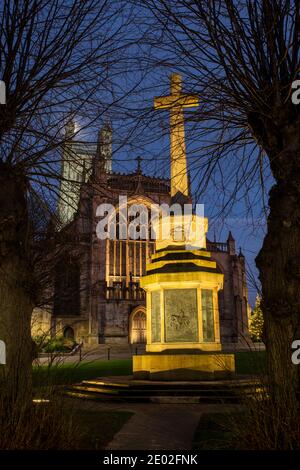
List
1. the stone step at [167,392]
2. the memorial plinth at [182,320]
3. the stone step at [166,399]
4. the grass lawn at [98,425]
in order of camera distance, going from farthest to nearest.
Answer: the memorial plinth at [182,320] → the stone step at [167,392] → the stone step at [166,399] → the grass lawn at [98,425]

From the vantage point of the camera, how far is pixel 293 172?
3953 mm

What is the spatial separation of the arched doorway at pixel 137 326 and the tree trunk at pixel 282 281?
3734cm

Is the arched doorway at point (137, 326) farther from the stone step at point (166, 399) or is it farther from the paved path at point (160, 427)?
the paved path at point (160, 427)

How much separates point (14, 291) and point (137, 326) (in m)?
37.6

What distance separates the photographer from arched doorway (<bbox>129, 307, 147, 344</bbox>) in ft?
132

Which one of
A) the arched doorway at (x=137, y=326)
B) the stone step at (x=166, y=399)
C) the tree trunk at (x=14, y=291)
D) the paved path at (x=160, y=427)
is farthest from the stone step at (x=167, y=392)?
the arched doorway at (x=137, y=326)

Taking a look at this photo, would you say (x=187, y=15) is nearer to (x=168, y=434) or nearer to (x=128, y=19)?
(x=128, y=19)

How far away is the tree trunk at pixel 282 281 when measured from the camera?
3.56 metres

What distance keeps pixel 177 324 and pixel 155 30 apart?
7077 millimetres

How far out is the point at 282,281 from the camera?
3783mm

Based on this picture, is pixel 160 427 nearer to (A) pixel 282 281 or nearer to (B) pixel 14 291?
(B) pixel 14 291

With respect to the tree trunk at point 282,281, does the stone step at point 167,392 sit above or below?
below

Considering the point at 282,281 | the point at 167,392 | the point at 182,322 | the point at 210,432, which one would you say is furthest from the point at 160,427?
the point at 182,322

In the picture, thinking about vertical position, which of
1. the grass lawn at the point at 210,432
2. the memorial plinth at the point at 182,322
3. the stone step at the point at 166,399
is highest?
the memorial plinth at the point at 182,322
